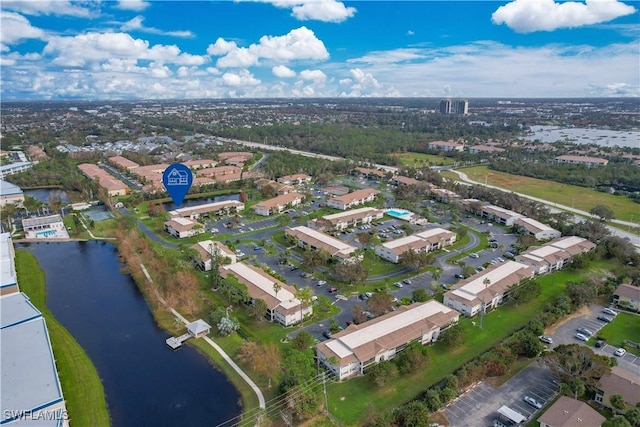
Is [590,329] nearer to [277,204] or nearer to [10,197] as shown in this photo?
[277,204]

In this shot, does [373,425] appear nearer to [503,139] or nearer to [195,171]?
[195,171]

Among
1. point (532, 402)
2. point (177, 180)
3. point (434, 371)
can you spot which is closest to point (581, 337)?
point (532, 402)

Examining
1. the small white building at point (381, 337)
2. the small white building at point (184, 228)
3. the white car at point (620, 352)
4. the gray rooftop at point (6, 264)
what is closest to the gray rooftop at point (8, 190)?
the gray rooftop at point (6, 264)

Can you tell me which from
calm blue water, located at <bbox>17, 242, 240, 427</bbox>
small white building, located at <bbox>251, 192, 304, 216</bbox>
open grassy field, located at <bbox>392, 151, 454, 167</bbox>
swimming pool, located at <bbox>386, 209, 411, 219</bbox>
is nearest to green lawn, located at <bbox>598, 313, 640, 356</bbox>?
calm blue water, located at <bbox>17, 242, 240, 427</bbox>

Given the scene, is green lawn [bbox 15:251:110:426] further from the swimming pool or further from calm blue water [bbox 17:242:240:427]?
the swimming pool

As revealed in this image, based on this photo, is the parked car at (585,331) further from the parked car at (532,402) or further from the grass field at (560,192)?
the grass field at (560,192)

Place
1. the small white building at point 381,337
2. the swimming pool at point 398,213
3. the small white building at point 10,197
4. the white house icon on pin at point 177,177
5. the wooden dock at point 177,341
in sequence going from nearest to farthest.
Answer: the small white building at point 381,337, the wooden dock at point 177,341, the white house icon on pin at point 177,177, the swimming pool at point 398,213, the small white building at point 10,197

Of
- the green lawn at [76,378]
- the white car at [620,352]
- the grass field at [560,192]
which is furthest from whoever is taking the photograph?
the grass field at [560,192]
